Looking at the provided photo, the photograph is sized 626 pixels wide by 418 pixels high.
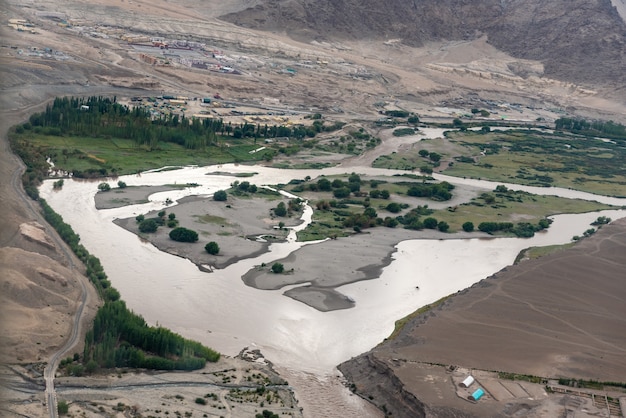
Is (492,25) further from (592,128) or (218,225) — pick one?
(218,225)

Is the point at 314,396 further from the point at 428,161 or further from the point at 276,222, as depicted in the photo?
the point at 428,161

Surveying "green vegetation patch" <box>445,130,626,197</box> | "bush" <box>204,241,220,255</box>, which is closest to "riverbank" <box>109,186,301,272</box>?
"bush" <box>204,241,220,255</box>

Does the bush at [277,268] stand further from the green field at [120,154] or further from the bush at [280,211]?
the green field at [120,154]

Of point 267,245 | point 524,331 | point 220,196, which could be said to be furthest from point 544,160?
point 524,331

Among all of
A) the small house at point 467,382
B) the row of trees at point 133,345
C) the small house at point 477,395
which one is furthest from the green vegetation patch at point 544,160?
the row of trees at point 133,345

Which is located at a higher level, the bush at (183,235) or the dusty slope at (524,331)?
the dusty slope at (524,331)

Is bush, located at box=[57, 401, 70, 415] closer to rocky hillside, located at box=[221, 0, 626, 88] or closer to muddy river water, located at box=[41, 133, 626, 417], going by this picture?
muddy river water, located at box=[41, 133, 626, 417]

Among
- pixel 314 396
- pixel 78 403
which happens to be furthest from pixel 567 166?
pixel 78 403
